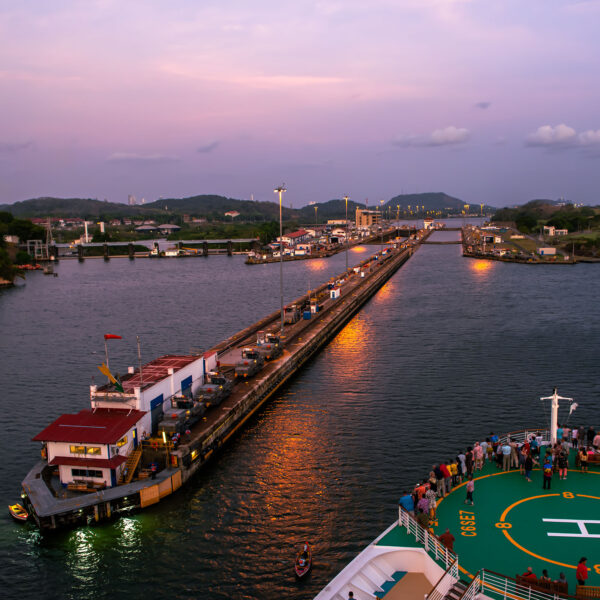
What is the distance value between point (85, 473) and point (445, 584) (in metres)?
17.3

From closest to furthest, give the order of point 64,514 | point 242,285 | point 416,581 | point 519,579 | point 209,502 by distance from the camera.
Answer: point 519,579
point 416,581
point 64,514
point 209,502
point 242,285

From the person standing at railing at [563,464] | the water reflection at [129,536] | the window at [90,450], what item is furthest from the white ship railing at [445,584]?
the window at [90,450]

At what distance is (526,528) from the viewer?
18.1 meters

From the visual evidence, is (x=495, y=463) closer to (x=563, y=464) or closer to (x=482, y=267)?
(x=563, y=464)

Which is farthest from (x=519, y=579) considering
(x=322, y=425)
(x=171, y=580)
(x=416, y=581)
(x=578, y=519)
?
(x=322, y=425)

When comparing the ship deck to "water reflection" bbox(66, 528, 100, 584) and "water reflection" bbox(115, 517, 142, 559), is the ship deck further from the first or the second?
"water reflection" bbox(66, 528, 100, 584)

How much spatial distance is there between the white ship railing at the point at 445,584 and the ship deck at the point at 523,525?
430 mm

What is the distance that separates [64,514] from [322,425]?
16.4m

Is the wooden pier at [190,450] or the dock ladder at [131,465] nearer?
the wooden pier at [190,450]

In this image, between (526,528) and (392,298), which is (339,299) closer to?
(392,298)

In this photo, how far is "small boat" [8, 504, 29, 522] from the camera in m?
24.8

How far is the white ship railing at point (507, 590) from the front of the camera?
14648 mm

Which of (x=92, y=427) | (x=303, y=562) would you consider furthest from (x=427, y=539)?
(x=92, y=427)

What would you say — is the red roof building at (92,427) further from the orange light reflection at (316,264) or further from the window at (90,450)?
the orange light reflection at (316,264)
